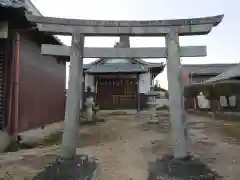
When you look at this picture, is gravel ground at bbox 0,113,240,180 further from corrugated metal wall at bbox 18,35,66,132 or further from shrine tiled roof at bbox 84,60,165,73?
shrine tiled roof at bbox 84,60,165,73

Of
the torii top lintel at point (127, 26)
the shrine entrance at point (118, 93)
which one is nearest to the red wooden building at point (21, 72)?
the torii top lintel at point (127, 26)

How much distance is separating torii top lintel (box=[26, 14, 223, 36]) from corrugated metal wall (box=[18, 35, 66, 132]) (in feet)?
12.5

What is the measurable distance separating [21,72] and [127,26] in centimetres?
496

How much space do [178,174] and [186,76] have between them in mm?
26807

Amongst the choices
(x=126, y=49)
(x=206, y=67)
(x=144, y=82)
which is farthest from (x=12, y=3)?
(x=206, y=67)

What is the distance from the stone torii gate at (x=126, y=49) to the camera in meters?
6.10

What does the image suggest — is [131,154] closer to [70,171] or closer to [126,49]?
[70,171]

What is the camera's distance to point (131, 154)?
712cm

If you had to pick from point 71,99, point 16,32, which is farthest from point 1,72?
point 71,99

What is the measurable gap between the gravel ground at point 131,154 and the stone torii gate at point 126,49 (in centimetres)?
113

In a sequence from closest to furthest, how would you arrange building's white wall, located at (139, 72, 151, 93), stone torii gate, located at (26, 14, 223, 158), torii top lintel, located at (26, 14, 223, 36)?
stone torii gate, located at (26, 14, 223, 158) < torii top lintel, located at (26, 14, 223, 36) < building's white wall, located at (139, 72, 151, 93)

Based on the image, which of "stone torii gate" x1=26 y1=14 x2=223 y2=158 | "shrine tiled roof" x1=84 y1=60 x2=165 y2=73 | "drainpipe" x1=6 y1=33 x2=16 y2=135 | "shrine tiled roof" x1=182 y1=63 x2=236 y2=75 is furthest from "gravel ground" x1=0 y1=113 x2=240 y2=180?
"shrine tiled roof" x1=182 y1=63 x2=236 y2=75

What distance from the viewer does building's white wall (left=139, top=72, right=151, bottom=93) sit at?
25.9m

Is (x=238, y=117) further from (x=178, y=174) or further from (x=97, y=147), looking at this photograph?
(x=178, y=174)
